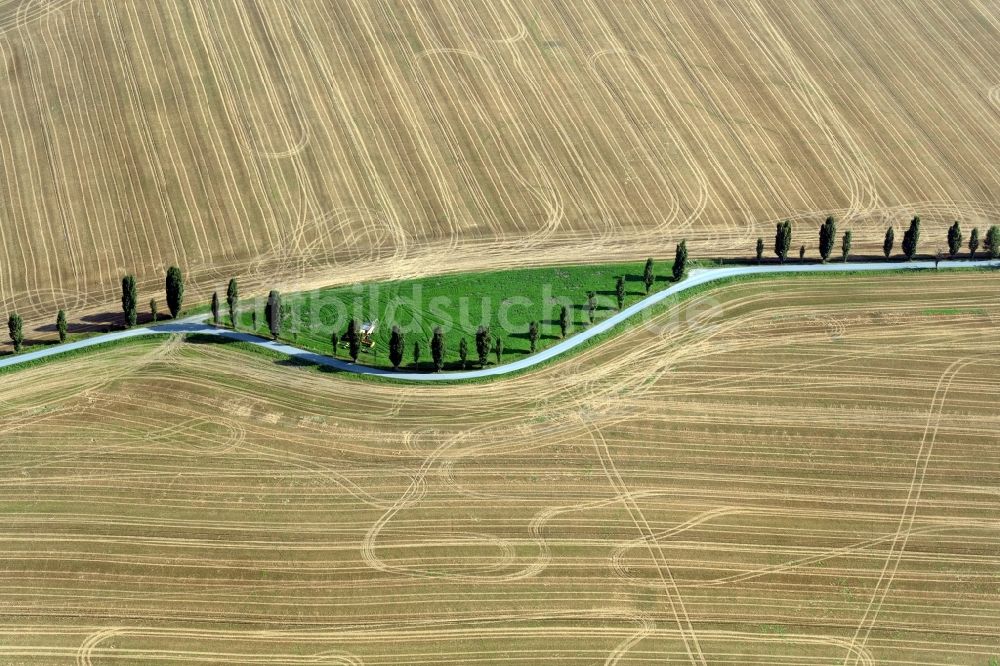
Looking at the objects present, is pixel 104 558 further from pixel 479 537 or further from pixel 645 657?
pixel 645 657

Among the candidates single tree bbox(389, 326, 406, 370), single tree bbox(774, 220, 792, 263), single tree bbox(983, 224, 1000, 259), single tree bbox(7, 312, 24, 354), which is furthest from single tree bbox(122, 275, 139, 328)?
single tree bbox(983, 224, 1000, 259)

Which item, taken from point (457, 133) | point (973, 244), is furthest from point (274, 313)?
point (973, 244)

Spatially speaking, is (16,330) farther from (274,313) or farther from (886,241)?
(886,241)

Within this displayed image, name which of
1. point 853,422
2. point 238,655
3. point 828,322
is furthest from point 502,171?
point 238,655

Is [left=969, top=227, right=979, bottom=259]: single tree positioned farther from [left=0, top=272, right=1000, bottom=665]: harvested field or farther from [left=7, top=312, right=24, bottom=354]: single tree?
[left=7, top=312, right=24, bottom=354]: single tree

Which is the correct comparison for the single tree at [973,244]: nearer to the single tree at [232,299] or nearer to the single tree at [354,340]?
the single tree at [354,340]

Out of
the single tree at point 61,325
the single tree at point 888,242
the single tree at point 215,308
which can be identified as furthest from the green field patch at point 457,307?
the single tree at point 888,242
